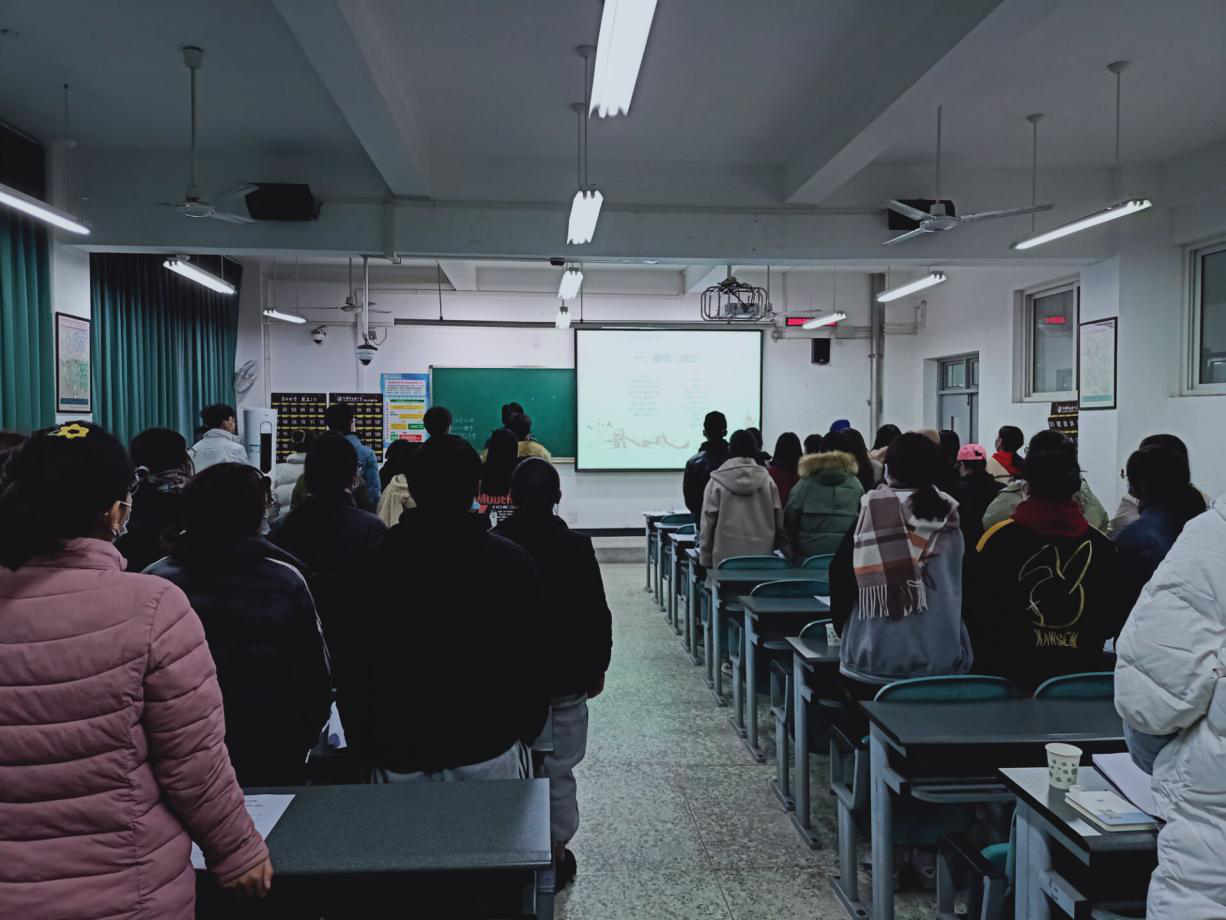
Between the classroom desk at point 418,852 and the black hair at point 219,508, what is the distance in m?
0.59

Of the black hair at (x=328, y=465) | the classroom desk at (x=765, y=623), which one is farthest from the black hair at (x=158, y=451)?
the classroom desk at (x=765, y=623)

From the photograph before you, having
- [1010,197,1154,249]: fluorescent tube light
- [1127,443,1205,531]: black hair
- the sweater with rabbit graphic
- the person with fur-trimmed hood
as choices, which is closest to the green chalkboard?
the person with fur-trimmed hood

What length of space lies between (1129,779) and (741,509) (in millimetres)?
3078

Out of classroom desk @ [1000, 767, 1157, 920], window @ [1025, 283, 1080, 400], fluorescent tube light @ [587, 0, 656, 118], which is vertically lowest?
classroom desk @ [1000, 767, 1157, 920]

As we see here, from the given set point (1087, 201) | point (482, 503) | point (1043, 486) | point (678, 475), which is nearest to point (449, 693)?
point (1043, 486)

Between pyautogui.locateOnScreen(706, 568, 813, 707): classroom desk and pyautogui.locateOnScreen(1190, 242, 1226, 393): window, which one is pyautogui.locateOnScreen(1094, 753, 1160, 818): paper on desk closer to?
pyautogui.locateOnScreen(706, 568, 813, 707): classroom desk

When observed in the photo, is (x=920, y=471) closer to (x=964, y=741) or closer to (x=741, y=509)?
(x=964, y=741)

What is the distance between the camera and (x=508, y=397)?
9.53 m

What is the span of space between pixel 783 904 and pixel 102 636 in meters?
2.19

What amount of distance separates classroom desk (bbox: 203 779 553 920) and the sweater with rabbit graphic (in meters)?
1.53

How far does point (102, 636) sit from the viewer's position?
3.76 ft

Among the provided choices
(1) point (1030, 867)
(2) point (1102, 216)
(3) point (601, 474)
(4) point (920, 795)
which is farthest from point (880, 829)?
(3) point (601, 474)

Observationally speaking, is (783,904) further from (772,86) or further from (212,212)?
(212,212)

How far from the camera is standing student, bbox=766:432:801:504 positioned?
5203mm
